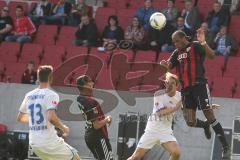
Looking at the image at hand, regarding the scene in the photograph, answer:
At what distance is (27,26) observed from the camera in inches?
803

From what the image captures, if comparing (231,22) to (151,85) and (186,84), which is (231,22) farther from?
(186,84)

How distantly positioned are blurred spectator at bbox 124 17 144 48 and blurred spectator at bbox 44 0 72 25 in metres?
2.37

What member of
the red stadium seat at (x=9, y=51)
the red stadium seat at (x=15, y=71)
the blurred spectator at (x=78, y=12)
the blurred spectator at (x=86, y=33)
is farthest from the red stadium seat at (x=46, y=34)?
the red stadium seat at (x=15, y=71)

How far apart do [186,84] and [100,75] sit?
19.7 ft

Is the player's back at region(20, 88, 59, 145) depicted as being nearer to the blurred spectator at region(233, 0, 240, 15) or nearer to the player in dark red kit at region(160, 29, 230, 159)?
the player in dark red kit at region(160, 29, 230, 159)

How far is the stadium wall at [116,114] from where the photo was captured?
54.5ft

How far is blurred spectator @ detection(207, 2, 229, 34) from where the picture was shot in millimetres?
18906

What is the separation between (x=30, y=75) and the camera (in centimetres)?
1852

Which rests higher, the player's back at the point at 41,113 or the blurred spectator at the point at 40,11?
the blurred spectator at the point at 40,11

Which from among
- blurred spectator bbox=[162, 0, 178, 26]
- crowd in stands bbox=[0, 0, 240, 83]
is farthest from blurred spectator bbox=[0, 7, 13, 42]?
blurred spectator bbox=[162, 0, 178, 26]

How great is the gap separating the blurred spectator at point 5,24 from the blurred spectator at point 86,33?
2.03 m

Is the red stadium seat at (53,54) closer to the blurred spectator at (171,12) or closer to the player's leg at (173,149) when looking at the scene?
the blurred spectator at (171,12)

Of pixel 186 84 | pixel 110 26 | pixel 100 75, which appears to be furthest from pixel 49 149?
pixel 110 26

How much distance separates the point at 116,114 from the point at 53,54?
3.13 meters
